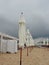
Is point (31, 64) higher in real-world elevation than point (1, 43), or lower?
lower

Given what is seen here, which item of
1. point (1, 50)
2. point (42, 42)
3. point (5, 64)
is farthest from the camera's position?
point (42, 42)

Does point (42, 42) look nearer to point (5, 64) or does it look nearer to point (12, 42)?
point (12, 42)

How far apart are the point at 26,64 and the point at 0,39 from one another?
873 centimetres

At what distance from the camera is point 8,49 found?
19.1 m

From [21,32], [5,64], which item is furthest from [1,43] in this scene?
[21,32]

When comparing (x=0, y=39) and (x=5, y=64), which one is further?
(x=0, y=39)

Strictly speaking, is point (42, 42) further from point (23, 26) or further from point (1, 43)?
point (23, 26)

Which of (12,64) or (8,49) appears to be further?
(8,49)

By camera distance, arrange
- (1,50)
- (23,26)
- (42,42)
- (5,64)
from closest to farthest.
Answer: (23,26), (5,64), (1,50), (42,42)

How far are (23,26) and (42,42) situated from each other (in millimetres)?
37960

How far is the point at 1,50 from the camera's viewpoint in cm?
1897

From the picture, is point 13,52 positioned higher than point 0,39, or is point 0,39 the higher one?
point 0,39

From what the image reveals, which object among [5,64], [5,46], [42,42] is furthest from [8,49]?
[42,42]

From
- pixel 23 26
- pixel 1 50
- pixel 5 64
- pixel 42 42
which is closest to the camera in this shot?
pixel 23 26
